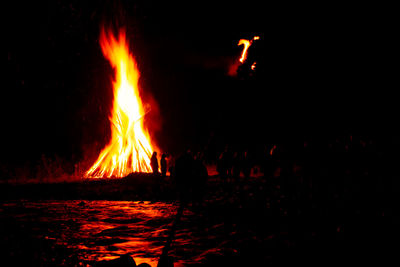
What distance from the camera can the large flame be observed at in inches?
727

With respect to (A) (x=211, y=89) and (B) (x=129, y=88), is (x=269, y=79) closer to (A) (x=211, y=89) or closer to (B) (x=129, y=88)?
(B) (x=129, y=88)

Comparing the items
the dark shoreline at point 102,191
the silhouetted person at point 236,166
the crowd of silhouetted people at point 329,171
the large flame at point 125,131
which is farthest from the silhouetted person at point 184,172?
the large flame at point 125,131

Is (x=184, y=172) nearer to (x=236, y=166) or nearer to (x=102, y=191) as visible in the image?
(x=102, y=191)

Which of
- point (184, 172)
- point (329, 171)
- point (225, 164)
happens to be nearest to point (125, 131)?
point (225, 164)

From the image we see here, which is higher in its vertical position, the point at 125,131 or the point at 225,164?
the point at 125,131

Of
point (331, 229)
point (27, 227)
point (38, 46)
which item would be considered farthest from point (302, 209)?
point (38, 46)

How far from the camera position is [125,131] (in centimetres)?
1872

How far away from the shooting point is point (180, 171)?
2.12 metres

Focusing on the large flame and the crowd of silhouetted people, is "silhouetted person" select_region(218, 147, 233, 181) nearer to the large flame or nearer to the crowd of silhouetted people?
the crowd of silhouetted people

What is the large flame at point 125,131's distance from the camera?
60.6ft

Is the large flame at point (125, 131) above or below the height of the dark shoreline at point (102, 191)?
above

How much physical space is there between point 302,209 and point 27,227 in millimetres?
5596

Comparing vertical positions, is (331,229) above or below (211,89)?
below

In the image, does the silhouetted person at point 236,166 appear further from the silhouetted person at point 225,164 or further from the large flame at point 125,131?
the large flame at point 125,131
